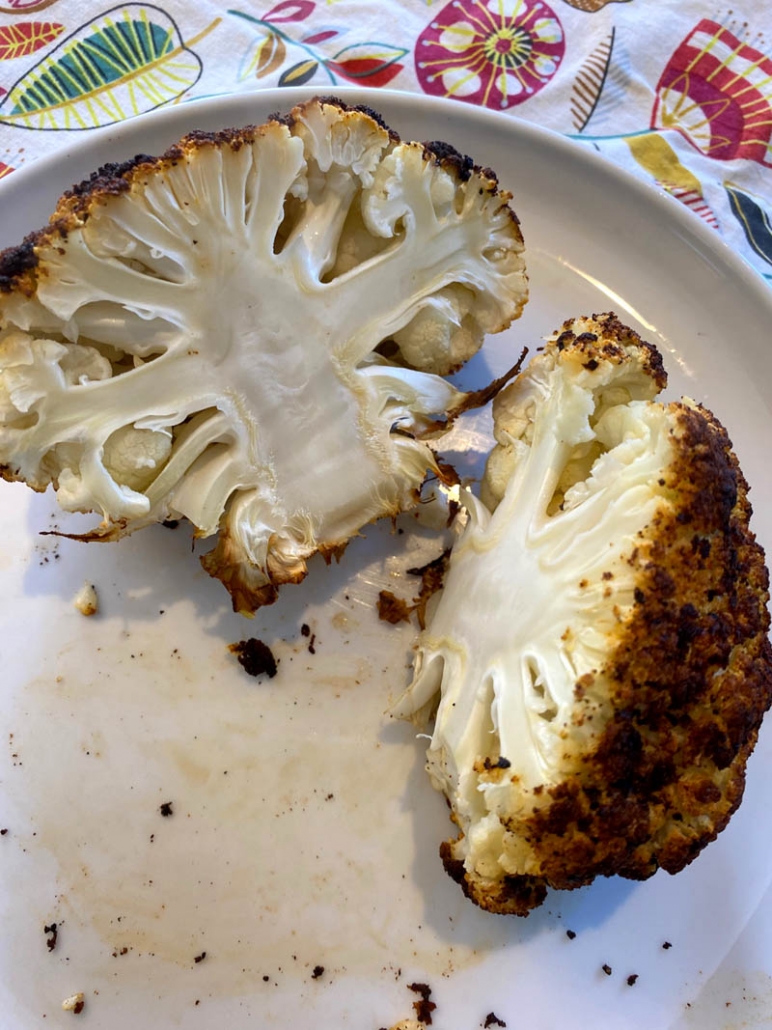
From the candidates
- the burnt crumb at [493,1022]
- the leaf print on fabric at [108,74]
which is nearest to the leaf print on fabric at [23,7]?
the leaf print on fabric at [108,74]

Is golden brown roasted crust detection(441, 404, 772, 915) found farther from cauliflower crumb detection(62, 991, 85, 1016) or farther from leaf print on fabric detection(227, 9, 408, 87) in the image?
leaf print on fabric detection(227, 9, 408, 87)

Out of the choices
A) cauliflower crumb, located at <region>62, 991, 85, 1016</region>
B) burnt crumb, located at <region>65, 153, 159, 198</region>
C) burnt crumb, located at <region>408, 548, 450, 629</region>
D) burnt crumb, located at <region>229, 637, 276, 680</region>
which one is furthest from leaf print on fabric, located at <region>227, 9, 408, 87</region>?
cauliflower crumb, located at <region>62, 991, 85, 1016</region>

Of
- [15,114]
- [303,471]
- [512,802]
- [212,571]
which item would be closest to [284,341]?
[303,471]

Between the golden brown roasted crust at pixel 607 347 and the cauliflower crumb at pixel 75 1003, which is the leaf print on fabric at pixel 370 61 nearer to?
→ the golden brown roasted crust at pixel 607 347

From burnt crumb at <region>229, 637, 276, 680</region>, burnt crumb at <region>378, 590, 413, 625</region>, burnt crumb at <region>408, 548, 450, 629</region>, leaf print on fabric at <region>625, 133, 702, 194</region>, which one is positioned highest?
leaf print on fabric at <region>625, 133, 702, 194</region>

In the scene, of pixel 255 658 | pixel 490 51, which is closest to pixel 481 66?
pixel 490 51

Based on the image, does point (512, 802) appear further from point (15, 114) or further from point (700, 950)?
point (15, 114)

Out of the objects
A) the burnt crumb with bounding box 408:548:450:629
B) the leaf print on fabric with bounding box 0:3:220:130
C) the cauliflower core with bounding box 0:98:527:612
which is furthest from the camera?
the leaf print on fabric with bounding box 0:3:220:130

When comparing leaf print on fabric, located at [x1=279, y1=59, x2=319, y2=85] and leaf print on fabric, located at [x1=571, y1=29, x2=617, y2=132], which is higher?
leaf print on fabric, located at [x1=571, y1=29, x2=617, y2=132]
